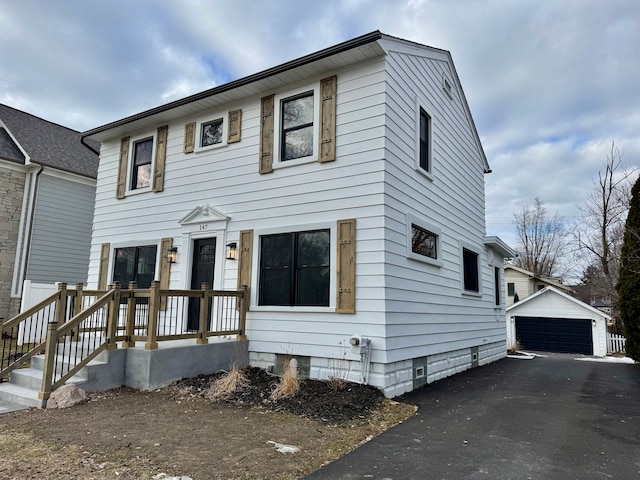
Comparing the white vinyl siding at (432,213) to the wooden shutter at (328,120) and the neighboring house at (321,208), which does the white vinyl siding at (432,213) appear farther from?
the wooden shutter at (328,120)

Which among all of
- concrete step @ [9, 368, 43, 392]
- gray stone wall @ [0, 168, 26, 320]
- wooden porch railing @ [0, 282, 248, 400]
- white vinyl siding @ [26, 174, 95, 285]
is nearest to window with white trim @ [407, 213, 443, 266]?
wooden porch railing @ [0, 282, 248, 400]

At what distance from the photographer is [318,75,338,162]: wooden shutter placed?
278 inches

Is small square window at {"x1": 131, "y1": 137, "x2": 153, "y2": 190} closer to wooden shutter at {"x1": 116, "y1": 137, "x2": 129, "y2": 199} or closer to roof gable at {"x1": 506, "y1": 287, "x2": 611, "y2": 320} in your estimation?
→ wooden shutter at {"x1": 116, "y1": 137, "x2": 129, "y2": 199}

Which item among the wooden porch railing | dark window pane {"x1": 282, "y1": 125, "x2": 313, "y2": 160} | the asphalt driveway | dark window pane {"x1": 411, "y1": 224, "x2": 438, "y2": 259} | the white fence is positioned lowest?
the white fence

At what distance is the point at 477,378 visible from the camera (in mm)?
8391

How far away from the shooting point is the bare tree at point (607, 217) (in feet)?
75.7

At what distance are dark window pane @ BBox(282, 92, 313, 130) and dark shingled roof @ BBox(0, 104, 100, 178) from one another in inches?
384

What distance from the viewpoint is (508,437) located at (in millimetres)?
4402

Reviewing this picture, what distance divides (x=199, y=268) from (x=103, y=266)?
3197mm

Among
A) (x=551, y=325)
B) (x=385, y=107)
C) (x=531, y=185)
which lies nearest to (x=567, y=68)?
(x=385, y=107)

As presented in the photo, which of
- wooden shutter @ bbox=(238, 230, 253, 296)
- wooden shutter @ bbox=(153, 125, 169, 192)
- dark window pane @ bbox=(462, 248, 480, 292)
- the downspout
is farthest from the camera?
the downspout

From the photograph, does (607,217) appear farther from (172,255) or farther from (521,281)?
(172,255)

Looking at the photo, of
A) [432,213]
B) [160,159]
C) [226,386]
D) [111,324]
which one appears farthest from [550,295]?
[111,324]

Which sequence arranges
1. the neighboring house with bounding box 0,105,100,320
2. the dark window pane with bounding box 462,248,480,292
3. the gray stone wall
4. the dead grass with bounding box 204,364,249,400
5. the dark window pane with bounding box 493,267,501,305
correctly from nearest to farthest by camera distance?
the dead grass with bounding box 204,364,249,400
the dark window pane with bounding box 462,248,480,292
the dark window pane with bounding box 493,267,501,305
the gray stone wall
the neighboring house with bounding box 0,105,100,320
